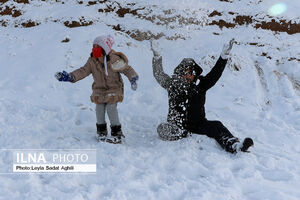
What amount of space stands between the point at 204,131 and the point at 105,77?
67.6 inches

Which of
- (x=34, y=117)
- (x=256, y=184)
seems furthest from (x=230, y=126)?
(x=34, y=117)

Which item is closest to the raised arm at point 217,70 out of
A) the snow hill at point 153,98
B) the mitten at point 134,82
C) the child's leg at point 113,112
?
the snow hill at point 153,98

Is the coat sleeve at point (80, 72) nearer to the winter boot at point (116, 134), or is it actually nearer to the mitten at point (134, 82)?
the mitten at point (134, 82)

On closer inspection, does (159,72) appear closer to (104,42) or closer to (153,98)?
(104,42)

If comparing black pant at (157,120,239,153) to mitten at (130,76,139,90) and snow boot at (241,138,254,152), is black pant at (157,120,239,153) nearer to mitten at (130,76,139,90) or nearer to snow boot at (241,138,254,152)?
snow boot at (241,138,254,152)

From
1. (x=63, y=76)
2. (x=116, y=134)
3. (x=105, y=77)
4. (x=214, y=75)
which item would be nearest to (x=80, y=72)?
(x=63, y=76)

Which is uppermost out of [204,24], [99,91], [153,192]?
[204,24]

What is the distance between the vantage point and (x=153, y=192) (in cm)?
290

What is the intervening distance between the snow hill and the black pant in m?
0.12

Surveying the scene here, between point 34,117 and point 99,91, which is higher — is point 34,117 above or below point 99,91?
below

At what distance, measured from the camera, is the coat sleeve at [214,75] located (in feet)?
13.1

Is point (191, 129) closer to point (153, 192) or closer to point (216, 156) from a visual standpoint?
point (216, 156)

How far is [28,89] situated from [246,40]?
617cm

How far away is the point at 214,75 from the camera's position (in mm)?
4043
